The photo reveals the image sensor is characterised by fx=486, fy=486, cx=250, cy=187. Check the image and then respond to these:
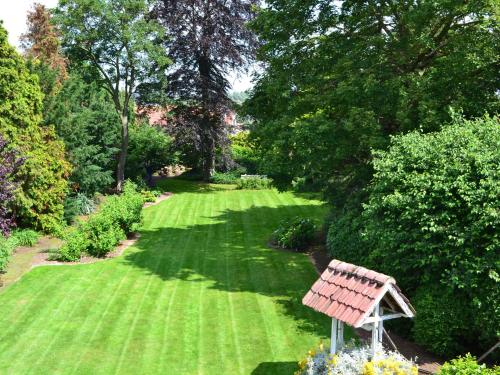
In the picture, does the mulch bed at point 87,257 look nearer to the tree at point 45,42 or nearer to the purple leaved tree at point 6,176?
the purple leaved tree at point 6,176

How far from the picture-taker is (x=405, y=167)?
Result: 39.0 ft

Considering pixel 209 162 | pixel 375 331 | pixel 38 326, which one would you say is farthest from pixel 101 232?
pixel 209 162

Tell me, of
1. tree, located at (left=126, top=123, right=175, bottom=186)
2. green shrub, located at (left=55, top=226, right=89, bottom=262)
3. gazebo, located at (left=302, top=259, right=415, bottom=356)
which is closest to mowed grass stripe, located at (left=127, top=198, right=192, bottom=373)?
green shrub, located at (left=55, top=226, right=89, bottom=262)

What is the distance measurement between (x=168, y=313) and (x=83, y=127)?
1526cm

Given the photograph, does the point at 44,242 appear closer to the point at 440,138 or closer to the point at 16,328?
the point at 16,328

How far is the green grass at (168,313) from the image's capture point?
36.4 feet

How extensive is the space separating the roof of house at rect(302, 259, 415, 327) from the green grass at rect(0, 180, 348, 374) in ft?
8.27

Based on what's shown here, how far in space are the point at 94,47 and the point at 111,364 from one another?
24363mm

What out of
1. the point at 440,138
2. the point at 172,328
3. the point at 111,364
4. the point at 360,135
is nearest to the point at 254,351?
the point at 172,328

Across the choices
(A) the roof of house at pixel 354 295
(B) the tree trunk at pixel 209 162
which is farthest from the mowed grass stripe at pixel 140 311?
(B) the tree trunk at pixel 209 162

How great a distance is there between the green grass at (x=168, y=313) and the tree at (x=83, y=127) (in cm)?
673

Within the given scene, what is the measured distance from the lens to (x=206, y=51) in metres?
34.5

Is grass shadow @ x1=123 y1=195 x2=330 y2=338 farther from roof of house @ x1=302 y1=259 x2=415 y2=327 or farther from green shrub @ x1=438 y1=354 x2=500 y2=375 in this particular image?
green shrub @ x1=438 y1=354 x2=500 y2=375

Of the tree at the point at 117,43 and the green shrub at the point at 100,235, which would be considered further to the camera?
the tree at the point at 117,43
